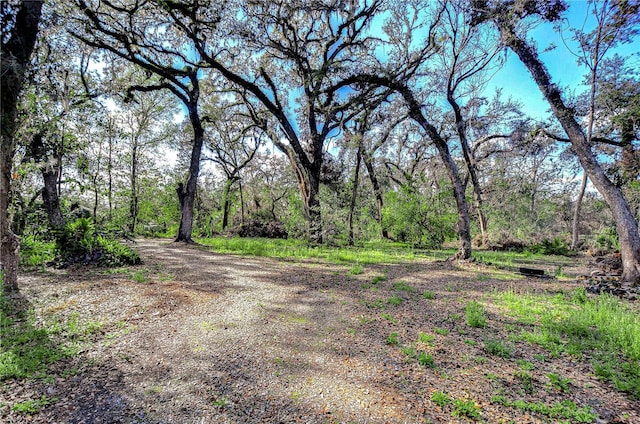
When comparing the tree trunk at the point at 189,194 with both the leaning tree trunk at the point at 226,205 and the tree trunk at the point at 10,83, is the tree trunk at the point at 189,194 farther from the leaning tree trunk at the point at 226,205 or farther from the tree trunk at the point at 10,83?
the tree trunk at the point at 10,83

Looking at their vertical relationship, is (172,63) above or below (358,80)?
above

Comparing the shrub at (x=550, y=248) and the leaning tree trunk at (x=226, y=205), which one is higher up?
the leaning tree trunk at (x=226, y=205)

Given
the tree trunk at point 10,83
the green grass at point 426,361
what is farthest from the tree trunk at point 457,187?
the tree trunk at point 10,83

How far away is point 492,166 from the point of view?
61.0ft

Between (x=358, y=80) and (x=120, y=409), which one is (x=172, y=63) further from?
(x=120, y=409)

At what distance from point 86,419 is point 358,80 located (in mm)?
10476

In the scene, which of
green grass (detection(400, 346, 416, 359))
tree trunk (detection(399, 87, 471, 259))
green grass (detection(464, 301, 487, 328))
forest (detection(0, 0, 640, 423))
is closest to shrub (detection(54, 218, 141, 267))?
forest (detection(0, 0, 640, 423))

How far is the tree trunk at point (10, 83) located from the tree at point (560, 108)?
949 centimetres

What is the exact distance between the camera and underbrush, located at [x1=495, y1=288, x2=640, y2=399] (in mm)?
2504

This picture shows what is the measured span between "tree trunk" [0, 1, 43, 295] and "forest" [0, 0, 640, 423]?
0.02m

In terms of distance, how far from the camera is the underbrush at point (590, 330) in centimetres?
250

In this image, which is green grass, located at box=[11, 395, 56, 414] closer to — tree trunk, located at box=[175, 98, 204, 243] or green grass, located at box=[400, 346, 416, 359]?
green grass, located at box=[400, 346, 416, 359]

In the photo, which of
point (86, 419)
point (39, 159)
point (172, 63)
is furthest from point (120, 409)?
point (172, 63)

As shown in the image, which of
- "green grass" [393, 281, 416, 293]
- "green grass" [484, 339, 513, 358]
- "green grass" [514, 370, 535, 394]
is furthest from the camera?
"green grass" [393, 281, 416, 293]
